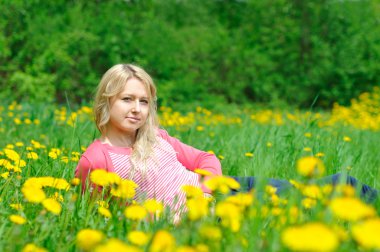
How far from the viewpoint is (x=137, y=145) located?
2539 mm

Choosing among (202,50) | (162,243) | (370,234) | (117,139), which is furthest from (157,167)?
(202,50)

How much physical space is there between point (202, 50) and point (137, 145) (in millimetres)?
8091

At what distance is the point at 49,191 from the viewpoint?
202 centimetres

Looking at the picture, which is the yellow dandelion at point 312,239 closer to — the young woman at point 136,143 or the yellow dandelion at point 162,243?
the yellow dandelion at point 162,243

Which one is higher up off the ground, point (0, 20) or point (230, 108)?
point (0, 20)

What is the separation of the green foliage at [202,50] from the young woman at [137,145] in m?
5.12

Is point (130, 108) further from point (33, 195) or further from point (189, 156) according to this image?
point (33, 195)

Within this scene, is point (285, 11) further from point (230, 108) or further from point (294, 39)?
point (230, 108)

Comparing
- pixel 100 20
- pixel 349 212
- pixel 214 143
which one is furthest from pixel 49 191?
pixel 100 20

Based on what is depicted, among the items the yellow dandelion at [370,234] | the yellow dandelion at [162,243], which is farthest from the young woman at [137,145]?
the yellow dandelion at [370,234]

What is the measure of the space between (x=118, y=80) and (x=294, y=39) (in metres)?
9.81

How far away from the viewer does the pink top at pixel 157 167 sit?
2348 mm

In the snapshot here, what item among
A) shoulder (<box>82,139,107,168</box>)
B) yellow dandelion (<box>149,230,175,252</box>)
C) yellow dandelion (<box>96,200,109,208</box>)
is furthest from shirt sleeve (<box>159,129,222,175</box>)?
yellow dandelion (<box>149,230,175,252</box>)

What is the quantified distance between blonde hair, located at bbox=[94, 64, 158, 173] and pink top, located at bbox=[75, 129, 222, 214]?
0.14ft
